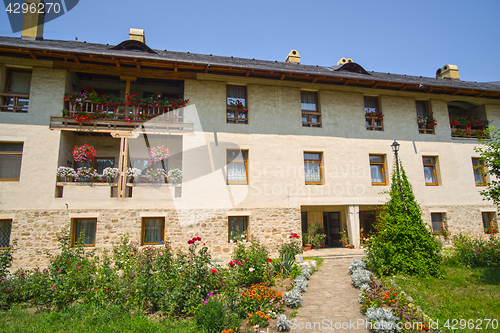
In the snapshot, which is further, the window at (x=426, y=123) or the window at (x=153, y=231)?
the window at (x=426, y=123)

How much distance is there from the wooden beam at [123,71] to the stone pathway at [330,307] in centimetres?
871

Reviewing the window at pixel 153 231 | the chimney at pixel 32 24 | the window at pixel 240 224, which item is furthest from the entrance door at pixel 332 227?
the chimney at pixel 32 24

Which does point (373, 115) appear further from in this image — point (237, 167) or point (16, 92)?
point (16, 92)

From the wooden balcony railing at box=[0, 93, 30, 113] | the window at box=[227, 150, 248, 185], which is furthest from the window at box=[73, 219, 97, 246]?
the window at box=[227, 150, 248, 185]

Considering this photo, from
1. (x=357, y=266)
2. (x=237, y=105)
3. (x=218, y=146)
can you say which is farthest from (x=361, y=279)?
(x=237, y=105)

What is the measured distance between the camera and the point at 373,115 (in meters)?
13.2

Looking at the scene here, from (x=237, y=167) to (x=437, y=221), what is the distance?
30.4 ft

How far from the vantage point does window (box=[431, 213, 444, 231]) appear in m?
13.0

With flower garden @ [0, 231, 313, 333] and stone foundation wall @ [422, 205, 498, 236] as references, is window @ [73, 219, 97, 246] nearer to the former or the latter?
flower garden @ [0, 231, 313, 333]

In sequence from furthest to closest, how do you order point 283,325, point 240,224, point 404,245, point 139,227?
point 240,224, point 139,227, point 404,245, point 283,325

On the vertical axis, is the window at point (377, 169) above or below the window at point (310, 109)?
below

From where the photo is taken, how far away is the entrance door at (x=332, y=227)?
14.1 m

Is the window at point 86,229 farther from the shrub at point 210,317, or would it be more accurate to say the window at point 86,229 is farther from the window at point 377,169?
the window at point 377,169

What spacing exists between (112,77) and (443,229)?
15661 millimetres
